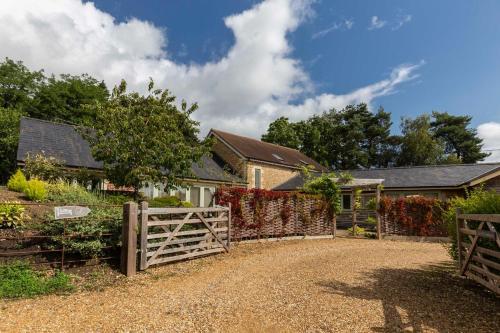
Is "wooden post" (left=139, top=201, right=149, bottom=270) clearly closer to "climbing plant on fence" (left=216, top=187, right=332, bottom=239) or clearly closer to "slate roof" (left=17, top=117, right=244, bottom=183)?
"climbing plant on fence" (left=216, top=187, right=332, bottom=239)

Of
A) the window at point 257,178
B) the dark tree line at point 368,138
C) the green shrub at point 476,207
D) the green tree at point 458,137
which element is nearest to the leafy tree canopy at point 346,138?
the dark tree line at point 368,138

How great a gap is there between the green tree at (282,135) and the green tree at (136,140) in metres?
33.7

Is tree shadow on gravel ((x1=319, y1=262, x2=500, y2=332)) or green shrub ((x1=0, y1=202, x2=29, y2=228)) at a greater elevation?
green shrub ((x1=0, y1=202, x2=29, y2=228))

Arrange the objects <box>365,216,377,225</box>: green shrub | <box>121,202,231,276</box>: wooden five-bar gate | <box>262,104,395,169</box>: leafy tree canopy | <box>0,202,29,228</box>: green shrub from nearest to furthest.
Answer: <box>121,202,231,276</box>: wooden five-bar gate < <box>0,202,29,228</box>: green shrub < <box>365,216,377,225</box>: green shrub < <box>262,104,395,169</box>: leafy tree canopy

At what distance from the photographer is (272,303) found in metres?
5.52

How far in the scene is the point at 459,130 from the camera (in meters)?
48.0

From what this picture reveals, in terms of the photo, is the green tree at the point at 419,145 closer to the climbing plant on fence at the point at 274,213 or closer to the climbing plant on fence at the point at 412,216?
the climbing plant on fence at the point at 412,216

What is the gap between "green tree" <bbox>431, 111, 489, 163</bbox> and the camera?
47875 millimetres

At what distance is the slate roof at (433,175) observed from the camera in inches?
812

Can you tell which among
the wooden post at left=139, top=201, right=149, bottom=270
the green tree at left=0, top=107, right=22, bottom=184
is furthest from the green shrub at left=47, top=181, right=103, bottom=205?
the green tree at left=0, top=107, right=22, bottom=184

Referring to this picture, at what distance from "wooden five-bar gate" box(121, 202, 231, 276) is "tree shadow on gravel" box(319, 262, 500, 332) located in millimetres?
3936

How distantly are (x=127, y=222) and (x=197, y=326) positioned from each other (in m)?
3.65

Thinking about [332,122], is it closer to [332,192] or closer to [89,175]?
[332,192]

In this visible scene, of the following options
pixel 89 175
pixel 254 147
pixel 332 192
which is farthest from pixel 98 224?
pixel 254 147
